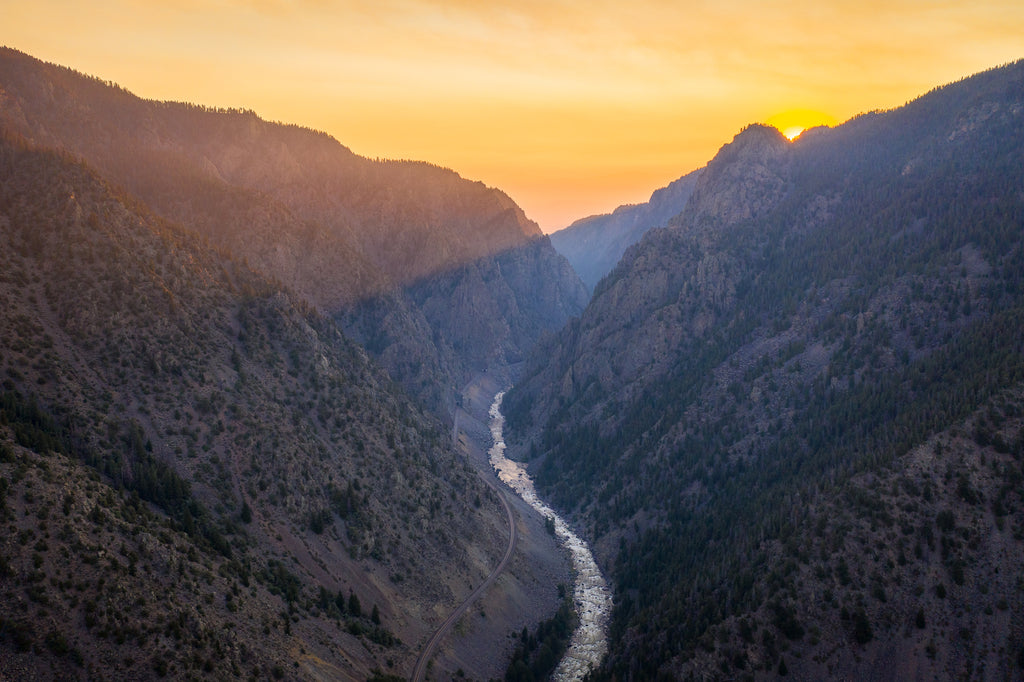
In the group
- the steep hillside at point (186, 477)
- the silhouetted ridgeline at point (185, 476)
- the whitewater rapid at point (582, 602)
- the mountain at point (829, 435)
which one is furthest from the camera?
the whitewater rapid at point (582, 602)

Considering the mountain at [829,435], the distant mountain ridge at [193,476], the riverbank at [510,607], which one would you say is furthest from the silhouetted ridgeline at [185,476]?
the mountain at [829,435]

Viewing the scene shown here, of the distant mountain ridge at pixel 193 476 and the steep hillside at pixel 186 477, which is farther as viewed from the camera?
the distant mountain ridge at pixel 193 476

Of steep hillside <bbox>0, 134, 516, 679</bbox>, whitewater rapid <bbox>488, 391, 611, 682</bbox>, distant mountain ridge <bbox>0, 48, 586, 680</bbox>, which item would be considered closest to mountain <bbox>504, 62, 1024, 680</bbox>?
whitewater rapid <bbox>488, 391, 611, 682</bbox>

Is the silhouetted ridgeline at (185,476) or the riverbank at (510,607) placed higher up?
the silhouetted ridgeline at (185,476)

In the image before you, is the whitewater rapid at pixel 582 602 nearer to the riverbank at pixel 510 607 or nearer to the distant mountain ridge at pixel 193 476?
the riverbank at pixel 510 607

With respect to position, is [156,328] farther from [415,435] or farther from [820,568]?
[820,568]

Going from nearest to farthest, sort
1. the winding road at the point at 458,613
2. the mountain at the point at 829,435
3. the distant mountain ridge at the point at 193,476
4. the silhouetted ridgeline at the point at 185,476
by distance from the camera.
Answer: the silhouetted ridgeline at the point at 185,476 < the distant mountain ridge at the point at 193,476 < the mountain at the point at 829,435 < the winding road at the point at 458,613

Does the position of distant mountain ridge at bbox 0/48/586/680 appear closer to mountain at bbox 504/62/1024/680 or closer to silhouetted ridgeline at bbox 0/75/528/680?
silhouetted ridgeline at bbox 0/75/528/680

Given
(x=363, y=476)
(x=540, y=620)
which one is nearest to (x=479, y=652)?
(x=540, y=620)
